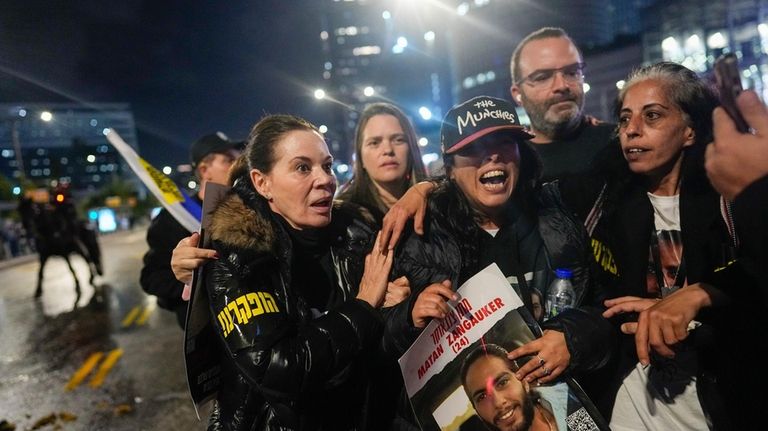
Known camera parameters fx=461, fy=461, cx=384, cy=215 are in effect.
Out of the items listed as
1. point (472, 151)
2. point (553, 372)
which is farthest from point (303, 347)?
point (472, 151)

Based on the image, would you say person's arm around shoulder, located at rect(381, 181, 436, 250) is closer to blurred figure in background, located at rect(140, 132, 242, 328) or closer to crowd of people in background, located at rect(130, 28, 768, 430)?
crowd of people in background, located at rect(130, 28, 768, 430)

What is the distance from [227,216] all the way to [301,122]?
2.15 feet

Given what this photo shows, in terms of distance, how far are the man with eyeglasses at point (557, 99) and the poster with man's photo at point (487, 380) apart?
1.84 metres

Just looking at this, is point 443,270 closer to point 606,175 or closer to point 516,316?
point 516,316

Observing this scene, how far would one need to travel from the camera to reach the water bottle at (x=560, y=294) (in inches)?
77.8

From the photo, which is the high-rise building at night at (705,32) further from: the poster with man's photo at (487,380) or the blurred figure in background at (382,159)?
the poster with man's photo at (487,380)

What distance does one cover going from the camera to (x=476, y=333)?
1.63 m

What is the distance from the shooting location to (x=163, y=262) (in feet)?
12.4

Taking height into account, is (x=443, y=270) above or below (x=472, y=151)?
below

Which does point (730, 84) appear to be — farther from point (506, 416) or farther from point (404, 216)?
point (404, 216)

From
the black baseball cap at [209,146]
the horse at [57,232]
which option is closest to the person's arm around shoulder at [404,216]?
the black baseball cap at [209,146]

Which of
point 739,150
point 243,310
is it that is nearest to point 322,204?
point 243,310

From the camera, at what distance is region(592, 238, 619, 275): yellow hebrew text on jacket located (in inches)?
83.1

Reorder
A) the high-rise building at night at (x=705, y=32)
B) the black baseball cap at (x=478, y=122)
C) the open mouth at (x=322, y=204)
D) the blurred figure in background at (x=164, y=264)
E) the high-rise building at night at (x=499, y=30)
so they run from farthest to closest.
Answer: the high-rise building at night at (x=499, y=30), the high-rise building at night at (x=705, y=32), the blurred figure in background at (x=164, y=264), the open mouth at (x=322, y=204), the black baseball cap at (x=478, y=122)
